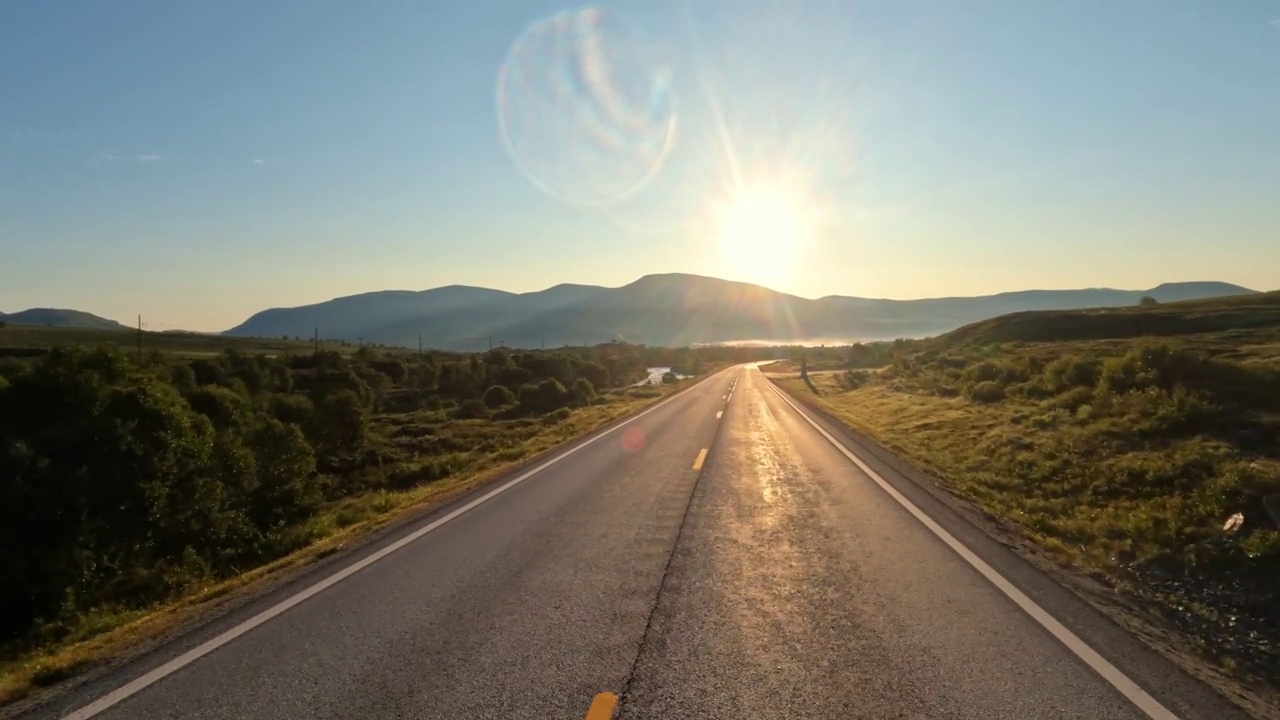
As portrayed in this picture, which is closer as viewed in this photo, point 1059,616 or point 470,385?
point 1059,616

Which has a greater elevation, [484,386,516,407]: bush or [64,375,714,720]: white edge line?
[64,375,714,720]: white edge line

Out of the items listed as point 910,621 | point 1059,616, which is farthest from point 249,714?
point 1059,616

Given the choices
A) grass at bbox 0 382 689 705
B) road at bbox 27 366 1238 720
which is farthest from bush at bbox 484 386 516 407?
road at bbox 27 366 1238 720

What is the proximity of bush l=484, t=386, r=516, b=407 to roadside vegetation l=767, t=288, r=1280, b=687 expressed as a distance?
129 feet

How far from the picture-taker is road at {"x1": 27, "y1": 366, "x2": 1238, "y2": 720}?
4773 millimetres

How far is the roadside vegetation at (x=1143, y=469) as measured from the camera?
735 centimetres

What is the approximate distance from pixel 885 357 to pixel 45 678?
100327 millimetres

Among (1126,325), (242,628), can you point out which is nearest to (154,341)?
(1126,325)

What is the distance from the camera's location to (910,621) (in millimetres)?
6277

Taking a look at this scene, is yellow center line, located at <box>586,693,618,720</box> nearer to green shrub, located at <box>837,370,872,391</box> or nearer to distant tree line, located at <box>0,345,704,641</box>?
distant tree line, located at <box>0,345,704,641</box>

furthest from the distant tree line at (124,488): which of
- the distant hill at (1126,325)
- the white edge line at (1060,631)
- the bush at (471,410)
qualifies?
the distant hill at (1126,325)

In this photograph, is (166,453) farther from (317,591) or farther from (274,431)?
(317,591)

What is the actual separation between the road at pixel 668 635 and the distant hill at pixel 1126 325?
2348 inches

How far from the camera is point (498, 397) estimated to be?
66688 millimetres
